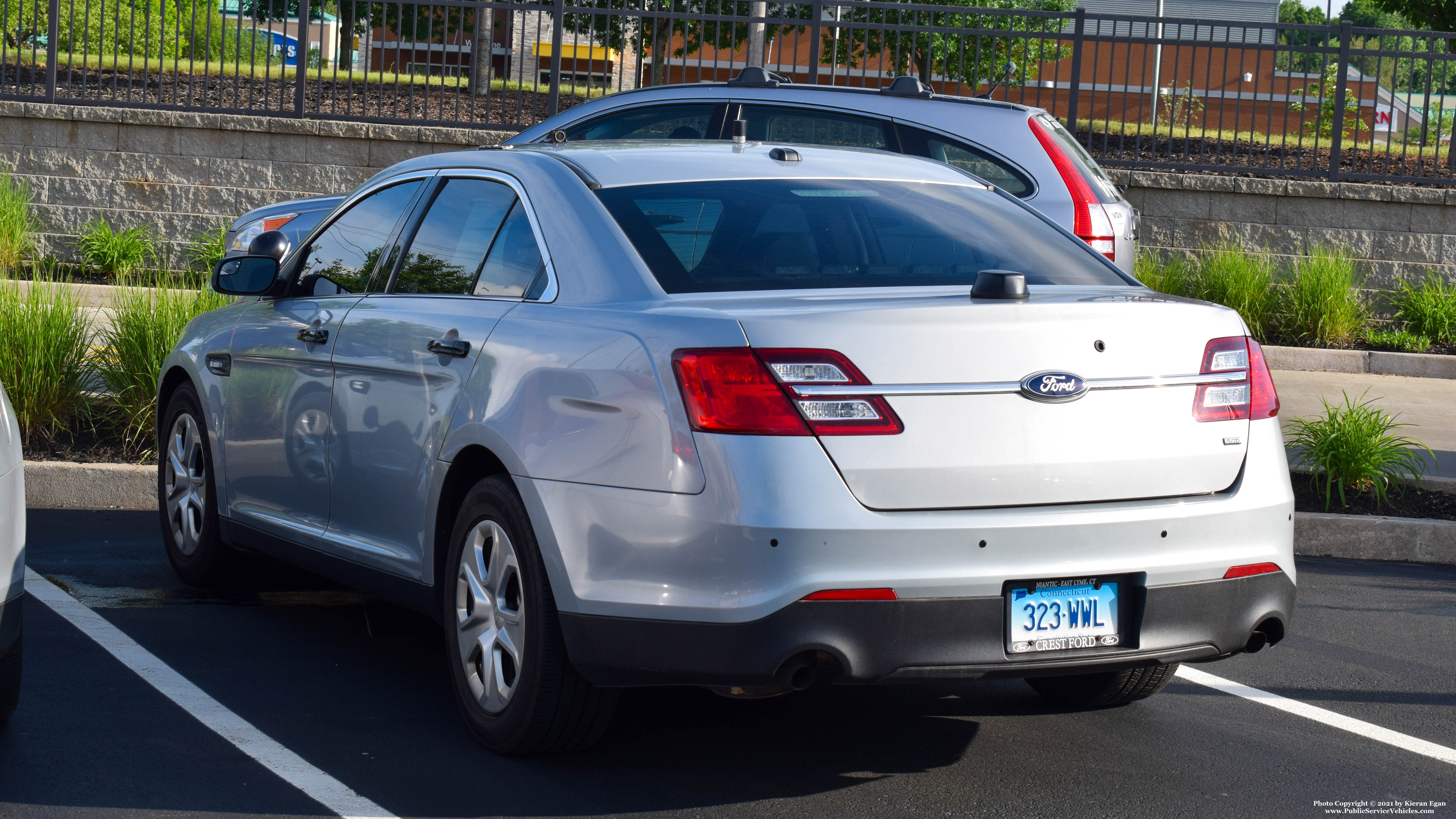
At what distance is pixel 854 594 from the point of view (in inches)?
139

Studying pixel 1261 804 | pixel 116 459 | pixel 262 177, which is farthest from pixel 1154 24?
pixel 1261 804

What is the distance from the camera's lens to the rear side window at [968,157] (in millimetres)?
8117

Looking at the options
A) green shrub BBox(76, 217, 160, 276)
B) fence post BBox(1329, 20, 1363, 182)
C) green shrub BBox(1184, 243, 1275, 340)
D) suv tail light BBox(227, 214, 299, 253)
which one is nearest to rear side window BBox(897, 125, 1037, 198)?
suv tail light BBox(227, 214, 299, 253)

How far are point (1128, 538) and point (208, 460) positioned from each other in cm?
349

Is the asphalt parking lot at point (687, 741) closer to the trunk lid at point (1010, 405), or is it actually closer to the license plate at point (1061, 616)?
the license plate at point (1061, 616)

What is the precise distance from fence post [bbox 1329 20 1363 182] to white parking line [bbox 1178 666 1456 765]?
9.92 m

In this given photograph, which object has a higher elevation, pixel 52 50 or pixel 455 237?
pixel 52 50

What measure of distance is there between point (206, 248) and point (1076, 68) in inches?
317

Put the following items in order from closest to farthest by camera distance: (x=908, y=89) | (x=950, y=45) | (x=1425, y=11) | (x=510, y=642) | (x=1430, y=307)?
1. (x=510, y=642)
2. (x=908, y=89)
3. (x=1430, y=307)
4. (x=950, y=45)
5. (x=1425, y=11)

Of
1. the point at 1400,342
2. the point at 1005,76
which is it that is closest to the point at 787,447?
the point at 1400,342

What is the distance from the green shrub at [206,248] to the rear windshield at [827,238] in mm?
10468

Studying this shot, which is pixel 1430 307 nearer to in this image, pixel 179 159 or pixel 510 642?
pixel 179 159

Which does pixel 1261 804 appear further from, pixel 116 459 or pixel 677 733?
pixel 116 459

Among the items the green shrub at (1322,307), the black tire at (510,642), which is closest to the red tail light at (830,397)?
the black tire at (510,642)
